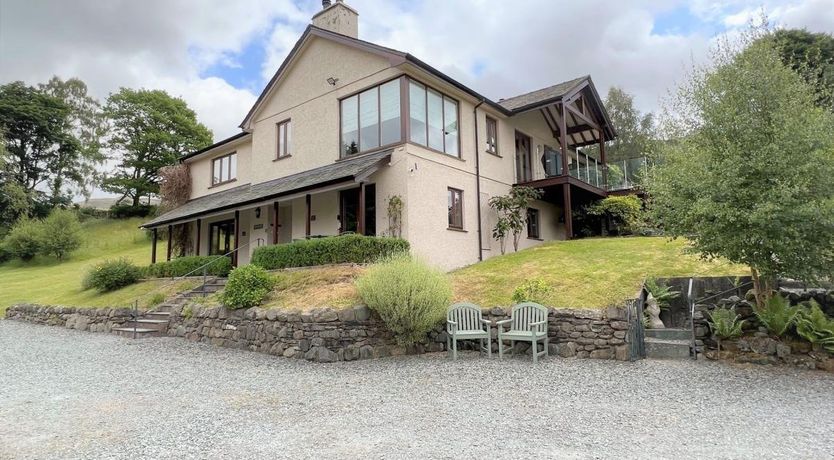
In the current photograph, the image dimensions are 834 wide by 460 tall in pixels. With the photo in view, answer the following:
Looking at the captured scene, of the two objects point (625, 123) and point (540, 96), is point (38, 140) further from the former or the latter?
point (625, 123)

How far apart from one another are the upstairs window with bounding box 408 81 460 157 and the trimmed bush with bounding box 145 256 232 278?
8.18 metres

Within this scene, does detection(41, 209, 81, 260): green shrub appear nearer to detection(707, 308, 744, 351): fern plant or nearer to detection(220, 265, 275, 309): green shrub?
detection(220, 265, 275, 309): green shrub

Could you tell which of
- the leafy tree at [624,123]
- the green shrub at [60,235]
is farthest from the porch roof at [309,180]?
the leafy tree at [624,123]

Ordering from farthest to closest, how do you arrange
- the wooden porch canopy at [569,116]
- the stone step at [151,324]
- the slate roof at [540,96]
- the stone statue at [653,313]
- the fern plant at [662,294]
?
1. the slate roof at [540,96]
2. the wooden porch canopy at [569,116]
3. the stone step at [151,324]
4. the fern plant at [662,294]
5. the stone statue at [653,313]

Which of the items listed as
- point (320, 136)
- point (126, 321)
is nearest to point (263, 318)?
point (126, 321)

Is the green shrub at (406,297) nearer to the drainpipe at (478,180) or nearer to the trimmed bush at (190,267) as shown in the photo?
the drainpipe at (478,180)

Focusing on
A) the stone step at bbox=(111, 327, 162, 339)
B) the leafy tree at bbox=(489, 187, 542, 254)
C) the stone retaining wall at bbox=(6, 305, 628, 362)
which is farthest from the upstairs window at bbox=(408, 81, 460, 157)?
the stone step at bbox=(111, 327, 162, 339)

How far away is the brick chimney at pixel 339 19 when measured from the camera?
59.1 ft

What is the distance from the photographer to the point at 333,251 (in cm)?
1276

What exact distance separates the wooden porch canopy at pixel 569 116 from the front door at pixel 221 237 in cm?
1389

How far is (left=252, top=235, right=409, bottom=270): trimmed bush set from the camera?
41.5 feet

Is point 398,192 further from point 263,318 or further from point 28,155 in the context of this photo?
point 28,155

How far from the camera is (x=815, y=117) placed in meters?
7.99

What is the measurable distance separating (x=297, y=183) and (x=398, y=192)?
3702mm
